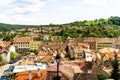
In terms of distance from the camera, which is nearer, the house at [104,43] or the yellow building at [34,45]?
the yellow building at [34,45]

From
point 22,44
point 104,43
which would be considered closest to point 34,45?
point 22,44

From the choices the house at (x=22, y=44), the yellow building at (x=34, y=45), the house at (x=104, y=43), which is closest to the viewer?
the yellow building at (x=34, y=45)

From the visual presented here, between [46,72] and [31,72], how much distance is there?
179 centimetres

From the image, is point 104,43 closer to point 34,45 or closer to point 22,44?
point 34,45

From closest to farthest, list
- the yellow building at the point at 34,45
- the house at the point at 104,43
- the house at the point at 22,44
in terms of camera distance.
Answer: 1. the yellow building at the point at 34,45
2. the house at the point at 22,44
3. the house at the point at 104,43

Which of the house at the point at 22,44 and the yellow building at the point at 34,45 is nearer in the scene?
the yellow building at the point at 34,45

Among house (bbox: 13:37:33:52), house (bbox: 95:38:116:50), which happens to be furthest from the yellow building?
house (bbox: 95:38:116:50)

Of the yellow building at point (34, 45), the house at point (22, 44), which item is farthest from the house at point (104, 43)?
the house at point (22, 44)

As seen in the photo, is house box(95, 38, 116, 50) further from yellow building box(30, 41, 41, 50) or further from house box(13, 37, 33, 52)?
house box(13, 37, 33, 52)

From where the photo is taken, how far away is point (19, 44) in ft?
411

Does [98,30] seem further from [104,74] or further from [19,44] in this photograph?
[104,74]

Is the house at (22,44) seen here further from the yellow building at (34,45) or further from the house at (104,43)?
the house at (104,43)

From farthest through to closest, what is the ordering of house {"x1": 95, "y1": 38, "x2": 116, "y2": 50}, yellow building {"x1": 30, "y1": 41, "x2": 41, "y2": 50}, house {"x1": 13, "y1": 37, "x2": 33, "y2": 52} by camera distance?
house {"x1": 95, "y1": 38, "x2": 116, "y2": 50}
house {"x1": 13, "y1": 37, "x2": 33, "y2": 52}
yellow building {"x1": 30, "y1": 41, "x2": 41, "y2": 50}

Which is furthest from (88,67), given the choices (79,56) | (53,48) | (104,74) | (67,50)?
(53,48)
